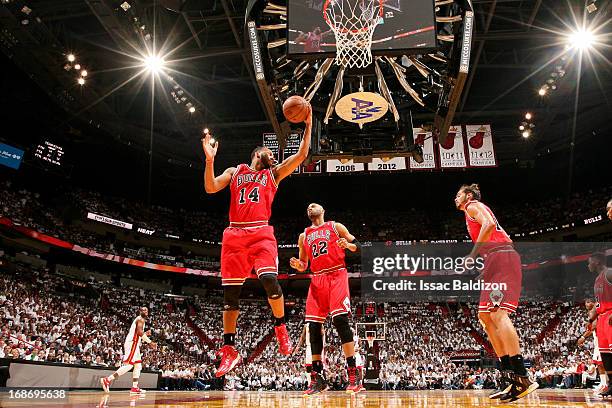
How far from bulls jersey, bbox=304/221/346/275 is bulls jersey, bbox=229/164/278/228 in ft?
5.56

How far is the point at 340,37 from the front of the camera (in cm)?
A: 758

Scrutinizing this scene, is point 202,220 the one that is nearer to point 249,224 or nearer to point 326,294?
point 326,294

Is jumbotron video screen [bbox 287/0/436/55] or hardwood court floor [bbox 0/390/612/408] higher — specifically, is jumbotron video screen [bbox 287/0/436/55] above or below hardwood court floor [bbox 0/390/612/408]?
above

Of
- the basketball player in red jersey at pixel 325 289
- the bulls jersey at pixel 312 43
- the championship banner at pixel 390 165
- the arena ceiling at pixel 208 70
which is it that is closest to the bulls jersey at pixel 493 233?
the basketball player in red jersey at pixel 325 289

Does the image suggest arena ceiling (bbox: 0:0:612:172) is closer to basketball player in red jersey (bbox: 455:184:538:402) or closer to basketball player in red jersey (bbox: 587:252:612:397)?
basketball player in red jersey (bbox: 587:252:612:397)

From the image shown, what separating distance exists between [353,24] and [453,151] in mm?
8648

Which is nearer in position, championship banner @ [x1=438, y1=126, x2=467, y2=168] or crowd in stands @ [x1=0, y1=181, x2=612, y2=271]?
championship banner @ [x1=438, y1=126, x2=467, y2=168]

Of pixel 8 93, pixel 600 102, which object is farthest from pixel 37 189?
pixel 600 102

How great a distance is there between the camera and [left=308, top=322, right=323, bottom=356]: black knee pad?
600 centimetres

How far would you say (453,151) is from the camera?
15328 millimetres

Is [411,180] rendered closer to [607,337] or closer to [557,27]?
[557,27]

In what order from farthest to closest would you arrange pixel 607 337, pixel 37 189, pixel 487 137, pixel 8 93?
pixel 37 189, pixel 8 93, pixel 487 137, pixel 607 337

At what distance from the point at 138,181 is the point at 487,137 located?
17.8 m

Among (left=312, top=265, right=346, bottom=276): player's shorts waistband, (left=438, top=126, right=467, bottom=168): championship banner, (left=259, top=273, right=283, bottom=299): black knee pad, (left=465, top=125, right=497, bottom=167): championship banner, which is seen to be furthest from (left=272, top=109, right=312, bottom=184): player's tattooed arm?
(left=465, top=125, right=497, bottom=167): championship banner
